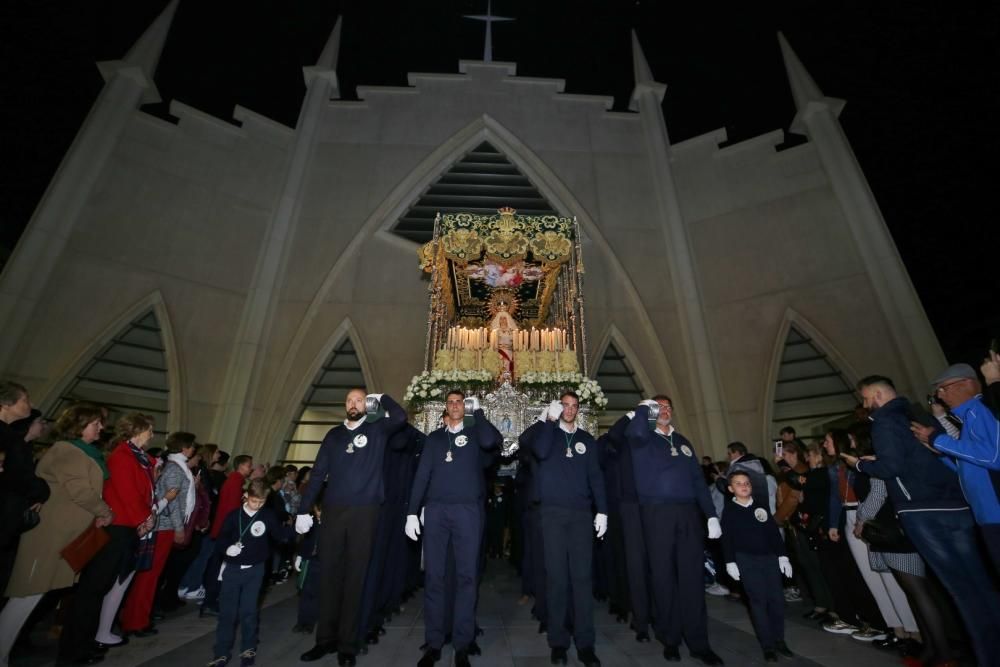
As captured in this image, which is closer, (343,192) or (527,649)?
(527,649)

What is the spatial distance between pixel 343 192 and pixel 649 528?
13796mm

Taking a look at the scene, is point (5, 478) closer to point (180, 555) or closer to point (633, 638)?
point (180, 555)

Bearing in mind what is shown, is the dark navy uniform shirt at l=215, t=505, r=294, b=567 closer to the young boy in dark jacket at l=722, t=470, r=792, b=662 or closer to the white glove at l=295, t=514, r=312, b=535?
the white glove at l=295, t=514, r=312, b=535

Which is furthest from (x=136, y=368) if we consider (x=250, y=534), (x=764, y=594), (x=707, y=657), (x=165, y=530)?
(x=764, y=594)

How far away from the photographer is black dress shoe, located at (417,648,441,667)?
10.6 feet

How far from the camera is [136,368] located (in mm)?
11992

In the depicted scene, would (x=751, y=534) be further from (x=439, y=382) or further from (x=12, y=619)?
(x=12, y=619)

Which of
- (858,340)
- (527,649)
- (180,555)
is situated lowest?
(527,649)

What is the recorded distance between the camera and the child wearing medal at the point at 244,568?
10.7 feet

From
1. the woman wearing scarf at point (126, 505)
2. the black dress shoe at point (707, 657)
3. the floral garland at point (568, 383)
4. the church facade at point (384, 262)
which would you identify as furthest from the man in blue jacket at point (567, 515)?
the church facade at point (384, 262)

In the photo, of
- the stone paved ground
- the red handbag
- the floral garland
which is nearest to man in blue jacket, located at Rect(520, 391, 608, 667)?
the stone paved ground

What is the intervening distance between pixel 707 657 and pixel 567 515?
1.39 metres

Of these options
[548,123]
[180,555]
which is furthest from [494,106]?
[180,555]

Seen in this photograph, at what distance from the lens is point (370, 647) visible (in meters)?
3.78
